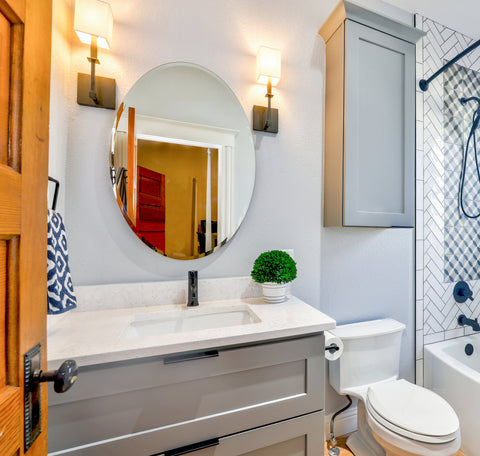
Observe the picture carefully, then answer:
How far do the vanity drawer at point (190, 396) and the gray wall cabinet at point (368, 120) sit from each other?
81 centimetres

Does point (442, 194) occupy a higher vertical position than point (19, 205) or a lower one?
higher

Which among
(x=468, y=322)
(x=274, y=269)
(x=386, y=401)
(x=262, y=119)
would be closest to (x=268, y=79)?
(x=262, y=119)

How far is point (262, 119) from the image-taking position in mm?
1488

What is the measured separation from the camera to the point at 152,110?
1.31 m

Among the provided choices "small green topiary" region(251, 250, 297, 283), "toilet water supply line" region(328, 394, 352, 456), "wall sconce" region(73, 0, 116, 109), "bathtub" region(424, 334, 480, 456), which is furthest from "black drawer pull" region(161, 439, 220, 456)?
"bathtub" region(424, 334, 480, 456)

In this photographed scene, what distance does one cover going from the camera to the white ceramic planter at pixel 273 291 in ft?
4.34

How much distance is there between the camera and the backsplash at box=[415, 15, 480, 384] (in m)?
1.92

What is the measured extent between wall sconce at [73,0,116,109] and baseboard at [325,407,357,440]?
215cm

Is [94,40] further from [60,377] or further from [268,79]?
[60,377]

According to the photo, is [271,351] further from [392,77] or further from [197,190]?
[392,77]

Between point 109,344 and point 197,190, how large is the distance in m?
0.80

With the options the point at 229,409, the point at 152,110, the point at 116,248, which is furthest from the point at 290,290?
the point at 152,110

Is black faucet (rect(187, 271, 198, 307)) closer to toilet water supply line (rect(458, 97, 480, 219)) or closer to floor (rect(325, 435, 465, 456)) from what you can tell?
floor (rect(325, 435, 465, 456))

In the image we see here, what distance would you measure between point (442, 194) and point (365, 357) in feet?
4.51
